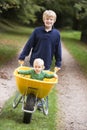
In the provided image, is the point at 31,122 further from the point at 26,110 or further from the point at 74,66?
the point at 74,66

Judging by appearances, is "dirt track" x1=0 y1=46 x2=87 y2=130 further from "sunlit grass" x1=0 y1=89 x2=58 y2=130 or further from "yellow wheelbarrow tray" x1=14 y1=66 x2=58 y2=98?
"yellow wheelbarrow tray" x1=14 y1=66 x2=58 y2=98

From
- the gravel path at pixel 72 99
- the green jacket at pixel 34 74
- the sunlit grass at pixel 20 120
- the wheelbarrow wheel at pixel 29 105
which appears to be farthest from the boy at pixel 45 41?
the gravel path at pixel 72 99

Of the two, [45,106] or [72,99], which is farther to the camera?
[72,99]

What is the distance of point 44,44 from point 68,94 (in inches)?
153

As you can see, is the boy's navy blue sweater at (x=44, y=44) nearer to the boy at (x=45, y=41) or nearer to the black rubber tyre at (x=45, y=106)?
the boy at (x=45, y=41)

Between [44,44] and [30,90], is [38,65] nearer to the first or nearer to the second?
[30,90]

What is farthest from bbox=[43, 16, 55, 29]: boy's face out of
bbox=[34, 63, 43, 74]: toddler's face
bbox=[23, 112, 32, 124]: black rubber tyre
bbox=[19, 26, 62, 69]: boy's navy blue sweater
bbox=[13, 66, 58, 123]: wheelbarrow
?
bbox=[23, 112, 32, 124]: black rubber tyre

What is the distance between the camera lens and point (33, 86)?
23.4ft

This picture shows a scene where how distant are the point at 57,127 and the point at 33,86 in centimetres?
110

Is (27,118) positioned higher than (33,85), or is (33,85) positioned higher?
(33,85)

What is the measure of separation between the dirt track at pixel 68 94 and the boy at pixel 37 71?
106cm

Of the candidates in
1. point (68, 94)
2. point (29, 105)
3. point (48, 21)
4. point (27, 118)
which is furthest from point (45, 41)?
point (68, 94)

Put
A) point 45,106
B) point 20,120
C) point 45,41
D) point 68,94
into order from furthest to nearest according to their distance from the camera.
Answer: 1. point 68,94
2. point 45,106
3. point 45,41
4. point 20,120

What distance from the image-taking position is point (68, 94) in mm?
11445
